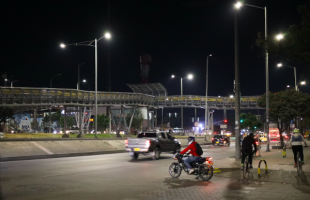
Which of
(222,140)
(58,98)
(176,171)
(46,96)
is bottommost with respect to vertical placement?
(222,140)

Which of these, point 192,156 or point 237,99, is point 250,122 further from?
point 192,156

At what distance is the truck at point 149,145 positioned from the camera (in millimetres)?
21938

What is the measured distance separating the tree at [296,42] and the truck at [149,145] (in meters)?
9.88

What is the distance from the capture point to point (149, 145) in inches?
861

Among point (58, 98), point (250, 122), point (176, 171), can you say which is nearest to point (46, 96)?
point (58, 98)

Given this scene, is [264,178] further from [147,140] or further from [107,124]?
[107,124]

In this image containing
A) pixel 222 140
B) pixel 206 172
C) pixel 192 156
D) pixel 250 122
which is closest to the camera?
pixel 206 172

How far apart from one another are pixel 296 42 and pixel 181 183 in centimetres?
673

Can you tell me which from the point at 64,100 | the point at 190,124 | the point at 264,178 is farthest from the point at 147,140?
the point at 190,124

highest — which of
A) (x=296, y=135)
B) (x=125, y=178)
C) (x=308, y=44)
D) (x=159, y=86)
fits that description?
(x=159, y=86)

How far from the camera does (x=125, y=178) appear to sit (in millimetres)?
13586

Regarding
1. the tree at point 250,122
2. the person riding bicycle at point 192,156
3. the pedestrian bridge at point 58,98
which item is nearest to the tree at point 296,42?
the person riding bicycle at point 192,156

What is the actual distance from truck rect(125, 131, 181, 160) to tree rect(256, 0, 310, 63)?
32.4 ft

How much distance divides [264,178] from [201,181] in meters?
2.41
